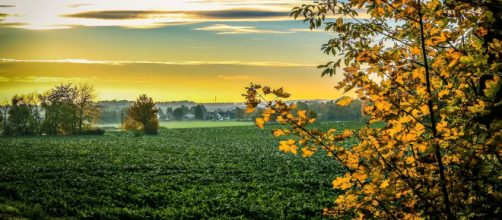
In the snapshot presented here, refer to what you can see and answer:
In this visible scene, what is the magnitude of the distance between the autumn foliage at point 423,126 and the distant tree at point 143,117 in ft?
303

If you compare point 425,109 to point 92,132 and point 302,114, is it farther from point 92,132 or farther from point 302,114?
point 92,132

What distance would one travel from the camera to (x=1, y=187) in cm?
2489

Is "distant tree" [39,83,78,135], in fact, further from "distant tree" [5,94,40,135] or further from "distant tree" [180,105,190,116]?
"distant tree" [180,105,190,116]

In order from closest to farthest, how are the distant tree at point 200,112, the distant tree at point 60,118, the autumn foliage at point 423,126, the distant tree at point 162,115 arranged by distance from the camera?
the autumn foliage at point 423,126, the distant tree at point 60,118, the distant tree at point 200,112, the distant tree at point 162,115

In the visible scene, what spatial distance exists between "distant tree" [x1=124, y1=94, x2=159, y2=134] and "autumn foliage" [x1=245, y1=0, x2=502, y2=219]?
92.5m

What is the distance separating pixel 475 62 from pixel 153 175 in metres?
30.1

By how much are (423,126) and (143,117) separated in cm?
9398

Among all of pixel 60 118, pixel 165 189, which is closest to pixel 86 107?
pixel 60 118

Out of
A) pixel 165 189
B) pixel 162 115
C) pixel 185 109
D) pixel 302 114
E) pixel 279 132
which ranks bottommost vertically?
pixel 165 189

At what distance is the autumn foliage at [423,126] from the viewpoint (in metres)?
4.20

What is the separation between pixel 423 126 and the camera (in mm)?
4465

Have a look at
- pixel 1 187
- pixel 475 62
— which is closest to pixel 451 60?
pixel 475 62

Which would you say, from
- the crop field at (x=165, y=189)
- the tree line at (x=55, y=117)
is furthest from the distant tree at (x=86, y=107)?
the crop field at (x=165, y=189)

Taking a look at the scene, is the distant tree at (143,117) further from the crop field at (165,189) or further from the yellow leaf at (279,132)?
the yellow leaf at (279,132)
